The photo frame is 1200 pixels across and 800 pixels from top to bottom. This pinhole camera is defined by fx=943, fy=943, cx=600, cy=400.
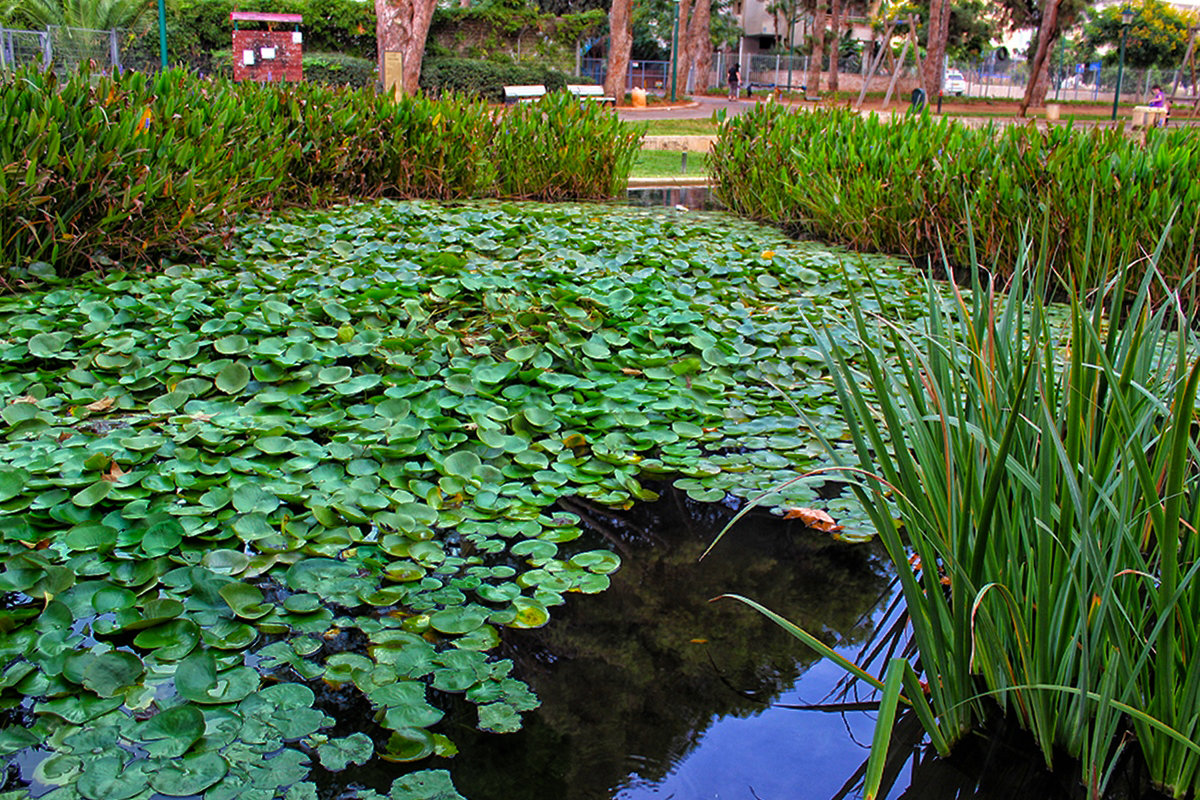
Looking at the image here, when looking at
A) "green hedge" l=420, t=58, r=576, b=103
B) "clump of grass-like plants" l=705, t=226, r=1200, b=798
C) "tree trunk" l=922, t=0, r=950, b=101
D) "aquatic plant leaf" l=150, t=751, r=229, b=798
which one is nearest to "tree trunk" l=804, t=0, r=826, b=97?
"tree trunk" l=922, t=0, r=950, b=101

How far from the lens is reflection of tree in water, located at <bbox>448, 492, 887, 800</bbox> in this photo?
1630mm

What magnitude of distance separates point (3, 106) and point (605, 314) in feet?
8.62

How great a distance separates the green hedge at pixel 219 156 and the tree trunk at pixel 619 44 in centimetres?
1171

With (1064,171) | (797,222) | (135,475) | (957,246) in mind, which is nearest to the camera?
(135,475)

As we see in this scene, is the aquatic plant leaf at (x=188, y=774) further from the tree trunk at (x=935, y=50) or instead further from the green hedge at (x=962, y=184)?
the tree trunk at (x=935, y=50)

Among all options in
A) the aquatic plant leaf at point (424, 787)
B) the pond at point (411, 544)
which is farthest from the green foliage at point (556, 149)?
the aquatic plant leaf at point (424, 787)

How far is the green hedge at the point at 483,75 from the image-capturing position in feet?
68.1

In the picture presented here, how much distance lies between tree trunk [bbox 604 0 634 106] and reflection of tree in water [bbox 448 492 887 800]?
1755cm

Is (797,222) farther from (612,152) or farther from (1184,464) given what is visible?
(1184,464)

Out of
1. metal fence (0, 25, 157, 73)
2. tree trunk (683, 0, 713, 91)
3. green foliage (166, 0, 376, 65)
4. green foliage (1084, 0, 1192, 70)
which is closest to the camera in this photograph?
metal fence (0, 25, 157, 73)

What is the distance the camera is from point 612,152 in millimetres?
7559

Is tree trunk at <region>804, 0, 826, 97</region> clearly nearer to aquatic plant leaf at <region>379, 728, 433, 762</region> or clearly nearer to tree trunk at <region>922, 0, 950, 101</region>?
tree trunk at <region>922, 0, 950, 101</region>

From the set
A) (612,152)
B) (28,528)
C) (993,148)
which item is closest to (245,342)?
(28,528)

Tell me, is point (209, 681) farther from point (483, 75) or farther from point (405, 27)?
point (483, 75)
